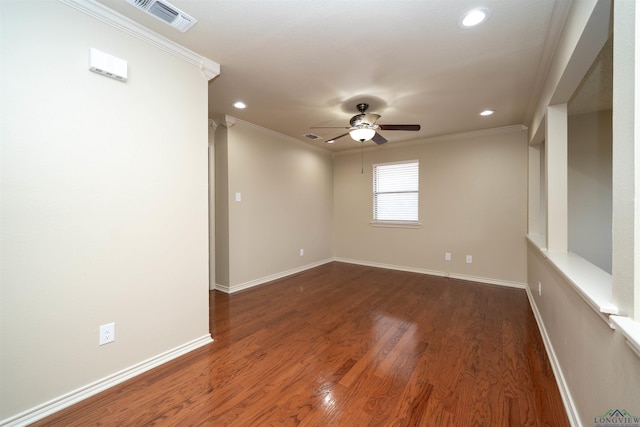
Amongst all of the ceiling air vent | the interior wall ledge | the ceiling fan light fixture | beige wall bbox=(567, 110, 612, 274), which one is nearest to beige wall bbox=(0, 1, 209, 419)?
the ceiling air vent

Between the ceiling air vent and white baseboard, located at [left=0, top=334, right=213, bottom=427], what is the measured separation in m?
2.42

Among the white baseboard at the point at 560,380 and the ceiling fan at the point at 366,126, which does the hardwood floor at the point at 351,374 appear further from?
the ceiling fan at the point at 366,126

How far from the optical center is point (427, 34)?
6.27 ft

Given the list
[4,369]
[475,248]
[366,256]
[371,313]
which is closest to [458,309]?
[371,313]

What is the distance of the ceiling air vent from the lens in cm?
164

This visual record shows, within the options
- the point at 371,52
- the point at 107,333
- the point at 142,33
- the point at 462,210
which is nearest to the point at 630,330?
the point at 371,52

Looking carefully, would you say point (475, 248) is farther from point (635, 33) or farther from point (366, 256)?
point (635, 33)

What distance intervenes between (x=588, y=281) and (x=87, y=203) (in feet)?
9.90

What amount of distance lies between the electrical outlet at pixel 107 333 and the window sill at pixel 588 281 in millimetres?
2695

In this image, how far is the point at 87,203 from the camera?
5.50 ft

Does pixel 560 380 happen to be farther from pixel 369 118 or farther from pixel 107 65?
pixel 107 65

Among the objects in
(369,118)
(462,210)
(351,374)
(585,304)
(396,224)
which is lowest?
(351,374)

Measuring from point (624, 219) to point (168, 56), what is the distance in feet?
9.33
